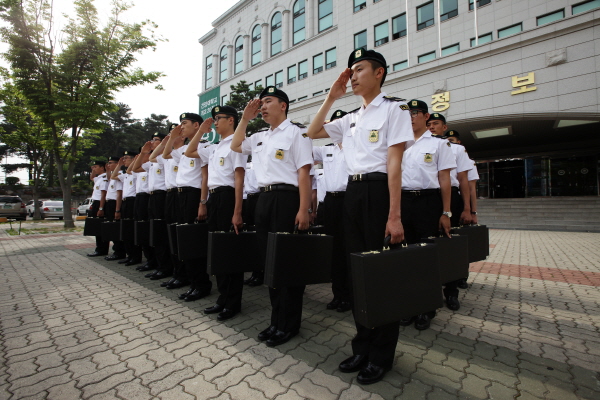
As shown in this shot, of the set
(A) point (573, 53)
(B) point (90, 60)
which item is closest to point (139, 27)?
(B) point (90, 60)

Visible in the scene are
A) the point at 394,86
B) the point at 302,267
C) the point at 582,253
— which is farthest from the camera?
the point at 394,86

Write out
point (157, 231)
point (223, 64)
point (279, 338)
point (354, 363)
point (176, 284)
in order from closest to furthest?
point (354, 363) < point (279, 338) < point (176, 284) < point (157, 231) < point (223, 64)

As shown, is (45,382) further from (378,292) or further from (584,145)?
(584,145)

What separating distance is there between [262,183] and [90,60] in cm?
1338

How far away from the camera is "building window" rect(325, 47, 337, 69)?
22.6 metres

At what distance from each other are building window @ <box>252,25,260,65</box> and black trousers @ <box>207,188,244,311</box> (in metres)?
28.6

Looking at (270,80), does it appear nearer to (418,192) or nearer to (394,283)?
(418,192)

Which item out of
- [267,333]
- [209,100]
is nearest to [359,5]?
[209,100]

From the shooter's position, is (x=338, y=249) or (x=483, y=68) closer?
(x=338, y=249)

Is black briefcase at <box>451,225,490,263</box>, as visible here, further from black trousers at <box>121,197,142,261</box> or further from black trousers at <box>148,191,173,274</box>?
black trousers at <box>121,197,142,261</box>

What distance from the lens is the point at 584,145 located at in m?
18.6

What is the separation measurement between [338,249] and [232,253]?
1.16m

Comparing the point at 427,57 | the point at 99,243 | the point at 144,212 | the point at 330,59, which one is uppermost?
the point at 330,59

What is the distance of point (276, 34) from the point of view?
89.2 ft
